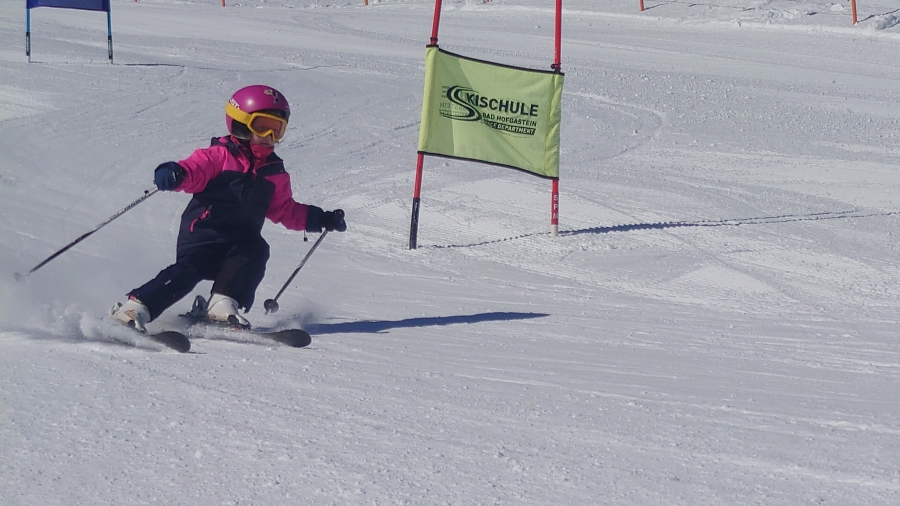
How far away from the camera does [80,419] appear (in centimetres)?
339

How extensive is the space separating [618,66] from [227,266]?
12258 millimetres

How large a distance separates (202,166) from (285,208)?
1.87 ft

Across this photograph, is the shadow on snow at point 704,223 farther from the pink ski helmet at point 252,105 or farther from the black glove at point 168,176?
the black glove at point 168,176

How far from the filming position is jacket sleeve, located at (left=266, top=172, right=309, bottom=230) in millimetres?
5539

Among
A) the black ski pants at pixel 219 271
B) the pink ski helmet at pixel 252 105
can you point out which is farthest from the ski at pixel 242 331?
the pink ski helmet at pixel 252 105

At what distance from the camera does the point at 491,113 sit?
326 inches

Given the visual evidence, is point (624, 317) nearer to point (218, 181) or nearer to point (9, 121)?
point (218, 181)

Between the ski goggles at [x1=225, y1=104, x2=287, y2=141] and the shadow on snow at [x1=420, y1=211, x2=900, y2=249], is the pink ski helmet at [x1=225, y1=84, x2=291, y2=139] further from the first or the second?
the shadow on snow at [x1=420, y1=211, x2=900, y2=249]

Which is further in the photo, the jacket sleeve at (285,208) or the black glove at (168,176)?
the jacket sleeve at (285,208)

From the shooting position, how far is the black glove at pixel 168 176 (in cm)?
483

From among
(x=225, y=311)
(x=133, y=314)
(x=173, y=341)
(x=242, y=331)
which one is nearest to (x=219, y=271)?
(x=225, y=311)

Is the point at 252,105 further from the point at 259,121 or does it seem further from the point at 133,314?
the point at 133,314

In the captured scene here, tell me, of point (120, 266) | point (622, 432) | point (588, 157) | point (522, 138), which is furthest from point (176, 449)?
point (588, 157)

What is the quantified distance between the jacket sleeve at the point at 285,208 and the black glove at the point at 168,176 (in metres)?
0.66
